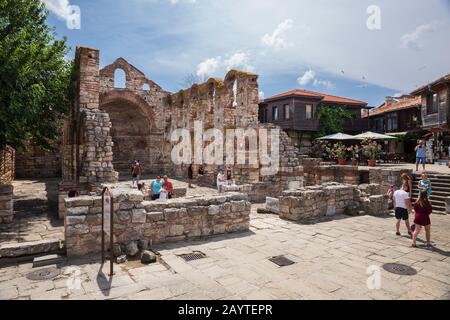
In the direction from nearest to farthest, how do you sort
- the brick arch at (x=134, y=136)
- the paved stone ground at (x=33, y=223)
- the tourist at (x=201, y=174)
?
1. the paved stone ground at (x=33, y=223)
2. the tourist at (x=201, y=174)
3. the brick arch at (x=134, y=136)

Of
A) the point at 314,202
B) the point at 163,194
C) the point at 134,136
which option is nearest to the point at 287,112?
the point at 134,136

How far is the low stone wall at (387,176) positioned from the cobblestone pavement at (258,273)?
7063 mm

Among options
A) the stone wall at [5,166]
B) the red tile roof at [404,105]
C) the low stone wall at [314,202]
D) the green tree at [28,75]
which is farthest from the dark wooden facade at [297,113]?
the stone wall at [5,166]

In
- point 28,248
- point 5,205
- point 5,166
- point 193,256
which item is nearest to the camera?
point 28,248

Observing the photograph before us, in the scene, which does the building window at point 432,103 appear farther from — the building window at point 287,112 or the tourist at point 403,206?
the tourist at point 403,206

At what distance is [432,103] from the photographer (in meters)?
25.2

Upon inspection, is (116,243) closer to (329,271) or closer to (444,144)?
(329,271)

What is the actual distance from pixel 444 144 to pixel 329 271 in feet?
84.6

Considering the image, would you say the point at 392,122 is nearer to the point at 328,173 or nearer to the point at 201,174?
the point at 328,173

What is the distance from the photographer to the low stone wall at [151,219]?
18.5 ft

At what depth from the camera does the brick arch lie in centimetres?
2438

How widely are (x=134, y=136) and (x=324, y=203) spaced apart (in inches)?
773

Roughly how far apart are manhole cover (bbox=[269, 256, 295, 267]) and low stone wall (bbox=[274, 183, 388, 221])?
10.8 feet

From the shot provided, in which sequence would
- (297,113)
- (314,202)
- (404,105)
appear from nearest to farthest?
(314,202) < (297,113) < (404,105)
